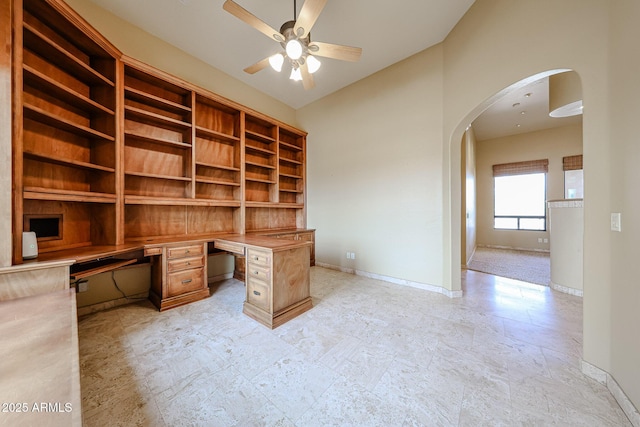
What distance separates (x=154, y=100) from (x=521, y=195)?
896 centimetres

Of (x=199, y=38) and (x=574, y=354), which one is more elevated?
(x=199, y=38)

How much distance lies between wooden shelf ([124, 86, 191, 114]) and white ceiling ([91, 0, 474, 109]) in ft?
2.87

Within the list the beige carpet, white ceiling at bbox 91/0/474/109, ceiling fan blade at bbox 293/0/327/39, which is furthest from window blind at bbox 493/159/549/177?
ceiling fan blade at bbox 293/0/327/39

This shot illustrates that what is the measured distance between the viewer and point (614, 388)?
1396mm

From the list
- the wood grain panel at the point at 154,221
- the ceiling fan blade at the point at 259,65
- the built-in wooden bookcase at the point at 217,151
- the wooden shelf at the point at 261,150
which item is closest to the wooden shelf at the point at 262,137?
the wooden shelf at the point at 261,150

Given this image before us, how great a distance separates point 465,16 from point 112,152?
4.36 meters

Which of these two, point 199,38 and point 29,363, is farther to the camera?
point 199,38

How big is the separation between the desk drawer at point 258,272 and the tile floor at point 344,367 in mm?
472

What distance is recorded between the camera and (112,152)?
2.39 meters

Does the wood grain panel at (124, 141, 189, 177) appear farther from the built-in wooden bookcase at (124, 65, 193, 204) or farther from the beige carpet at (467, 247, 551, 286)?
the beige carpet at (467, 247, 551, 286)

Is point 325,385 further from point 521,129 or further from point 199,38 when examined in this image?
point 521,129

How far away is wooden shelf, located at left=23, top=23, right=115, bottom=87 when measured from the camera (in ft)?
5.72


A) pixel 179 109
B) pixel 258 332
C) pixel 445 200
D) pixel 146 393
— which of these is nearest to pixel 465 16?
pixel 445 200

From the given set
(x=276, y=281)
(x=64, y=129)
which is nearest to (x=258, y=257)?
(x=276, y=281)
